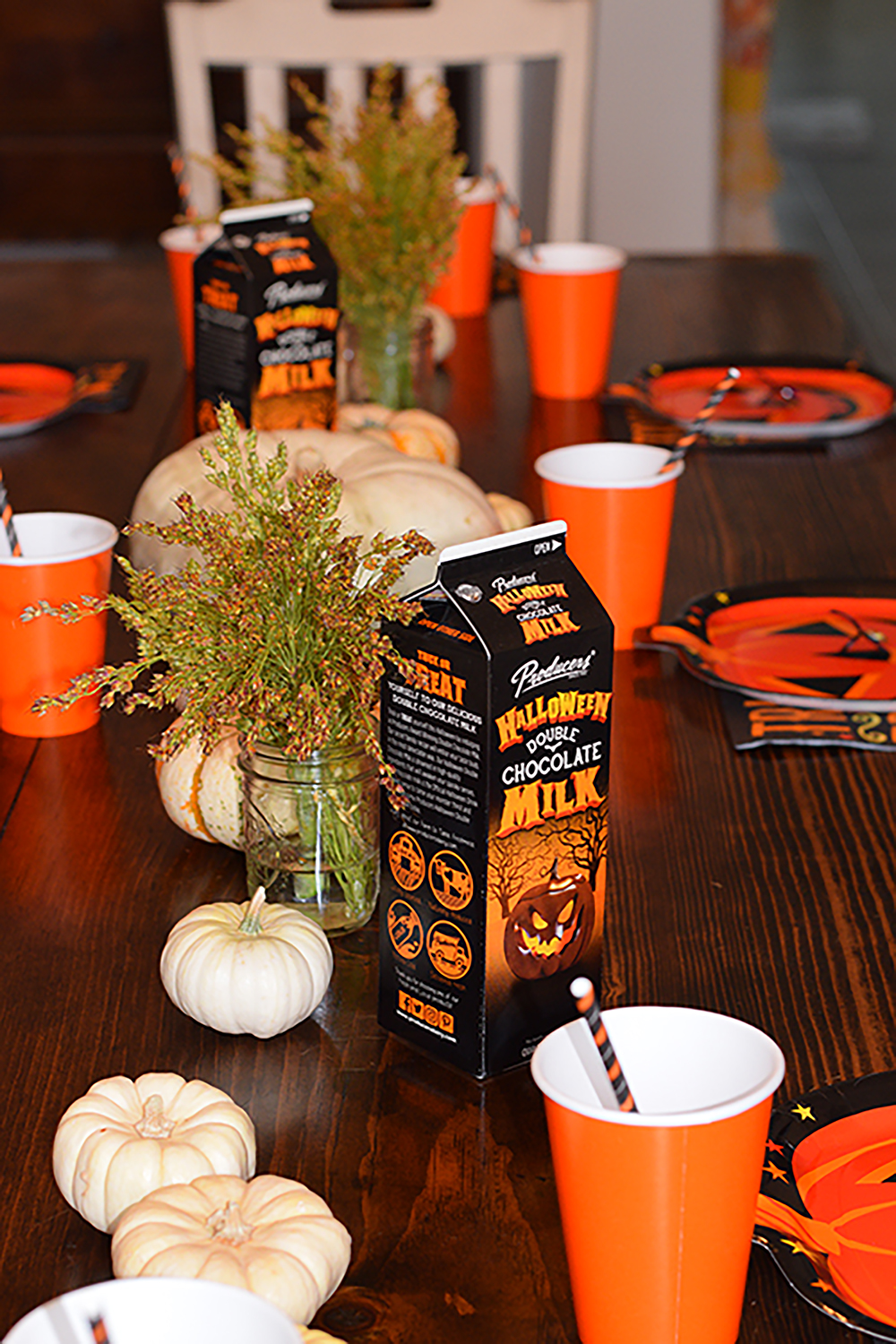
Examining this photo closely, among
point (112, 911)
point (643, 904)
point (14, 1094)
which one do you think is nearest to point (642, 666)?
point (643, 904)

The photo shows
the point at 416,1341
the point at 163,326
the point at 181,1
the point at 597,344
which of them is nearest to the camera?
the point at 416,1341

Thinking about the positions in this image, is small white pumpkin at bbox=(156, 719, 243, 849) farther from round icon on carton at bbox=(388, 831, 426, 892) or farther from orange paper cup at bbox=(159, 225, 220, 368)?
orange paper cup at bbox=(159, 225, 220, 368)

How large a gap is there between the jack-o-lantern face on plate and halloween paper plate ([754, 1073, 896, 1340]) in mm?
118

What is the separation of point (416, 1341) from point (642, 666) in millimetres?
674

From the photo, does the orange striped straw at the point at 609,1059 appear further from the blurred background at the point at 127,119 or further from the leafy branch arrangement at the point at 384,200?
the blurred background at the point at 127,119

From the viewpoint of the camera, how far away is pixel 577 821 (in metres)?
0.72

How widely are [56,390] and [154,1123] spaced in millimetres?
1344

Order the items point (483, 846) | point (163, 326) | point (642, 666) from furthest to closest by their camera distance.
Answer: point (163, 326)
point (642, 666)
point (483, 846)

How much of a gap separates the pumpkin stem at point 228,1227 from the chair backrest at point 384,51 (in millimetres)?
2121

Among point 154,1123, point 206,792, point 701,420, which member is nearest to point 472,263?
point 701,420

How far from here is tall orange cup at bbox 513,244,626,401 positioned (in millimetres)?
1733

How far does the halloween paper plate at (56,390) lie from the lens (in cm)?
172

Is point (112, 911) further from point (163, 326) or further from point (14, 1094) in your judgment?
point (163, 326)

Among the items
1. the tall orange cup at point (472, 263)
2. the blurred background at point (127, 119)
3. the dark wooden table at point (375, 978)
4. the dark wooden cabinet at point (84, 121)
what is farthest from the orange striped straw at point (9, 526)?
the dark wooden cabinet at point (84, 121)
